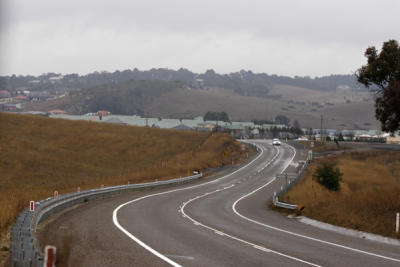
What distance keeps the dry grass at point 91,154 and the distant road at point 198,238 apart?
20.8 ft

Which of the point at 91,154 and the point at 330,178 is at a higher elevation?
the point at 91,154

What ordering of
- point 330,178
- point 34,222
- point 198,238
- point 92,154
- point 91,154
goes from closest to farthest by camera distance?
point 198,238 < point 34,222 < point 330,178 < point 91,154 < point 92,154

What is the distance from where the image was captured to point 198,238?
59.2 feet

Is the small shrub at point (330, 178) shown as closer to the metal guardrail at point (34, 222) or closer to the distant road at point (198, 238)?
the metal guardrail at point (34, 222)

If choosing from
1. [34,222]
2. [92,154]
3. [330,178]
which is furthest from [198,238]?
[92,154]

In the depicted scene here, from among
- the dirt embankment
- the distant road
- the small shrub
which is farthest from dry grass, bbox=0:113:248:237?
the small shrub

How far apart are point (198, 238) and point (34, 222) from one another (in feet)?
18.9

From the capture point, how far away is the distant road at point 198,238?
46.3 ft

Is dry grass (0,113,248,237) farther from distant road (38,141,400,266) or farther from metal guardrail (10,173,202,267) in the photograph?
distant road (38,141,400,266)

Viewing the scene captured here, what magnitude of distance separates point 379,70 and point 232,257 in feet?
59.3

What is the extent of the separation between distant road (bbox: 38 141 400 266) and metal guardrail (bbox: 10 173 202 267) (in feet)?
2.40

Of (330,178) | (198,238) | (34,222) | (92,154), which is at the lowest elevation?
(330,178)

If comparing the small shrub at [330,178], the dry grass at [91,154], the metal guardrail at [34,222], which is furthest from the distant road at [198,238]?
the small shrub at [330,178]

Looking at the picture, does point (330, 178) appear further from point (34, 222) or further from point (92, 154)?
point (92, 154)
